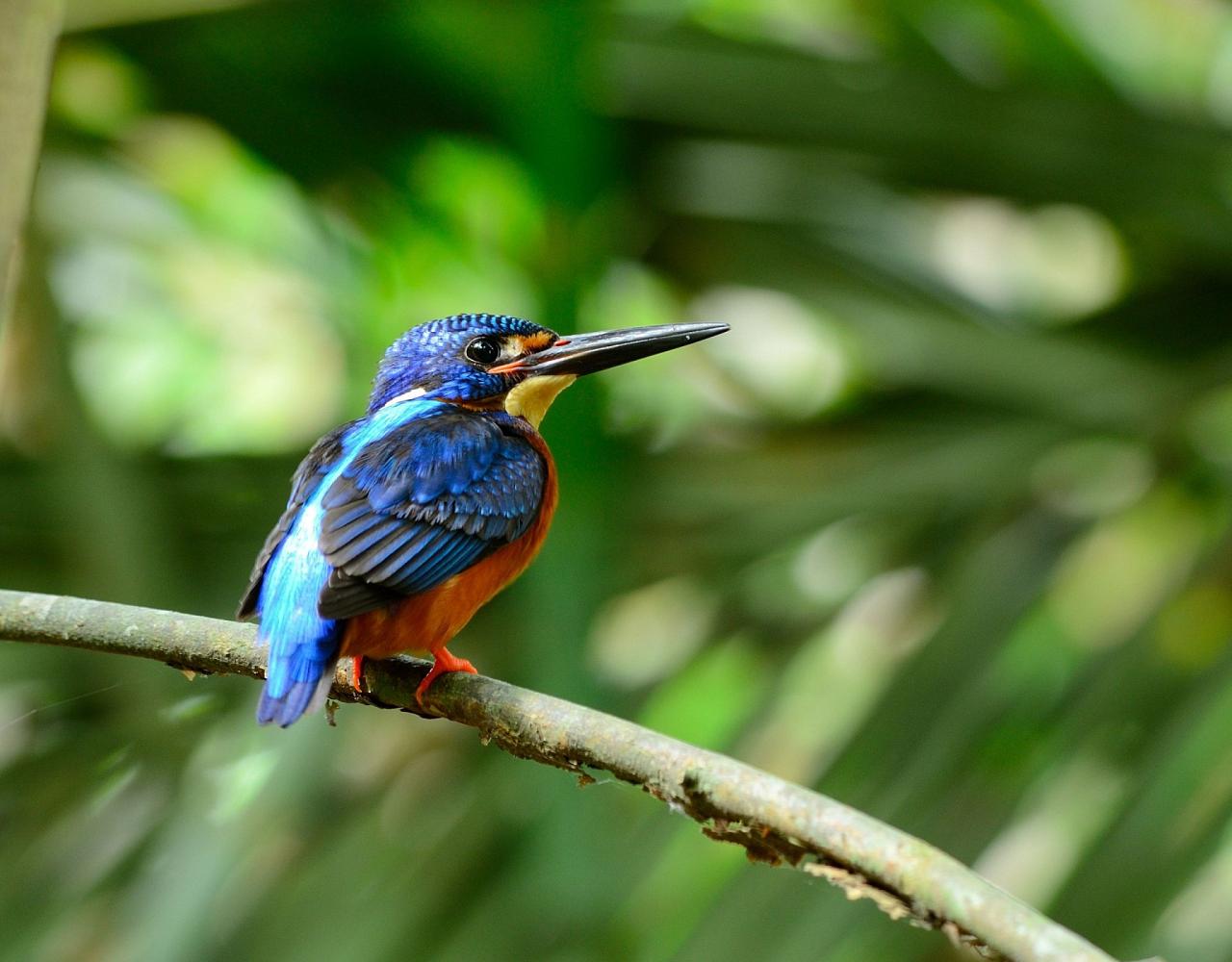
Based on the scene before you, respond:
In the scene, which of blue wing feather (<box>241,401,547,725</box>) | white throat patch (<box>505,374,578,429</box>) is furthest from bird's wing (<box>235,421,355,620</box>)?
white throat patch (<box>505,374,578,429</box>)

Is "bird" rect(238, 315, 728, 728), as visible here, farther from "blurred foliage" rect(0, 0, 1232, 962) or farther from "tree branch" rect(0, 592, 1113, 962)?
"blurred foliage" rect(0, 0, 1232, 962)

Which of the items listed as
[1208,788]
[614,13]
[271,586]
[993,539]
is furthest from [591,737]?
[614,13]

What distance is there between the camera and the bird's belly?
7.32 ft

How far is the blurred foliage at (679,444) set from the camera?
2873mm

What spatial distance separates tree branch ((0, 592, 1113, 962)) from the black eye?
100 cm

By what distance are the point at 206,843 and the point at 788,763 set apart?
1.23m

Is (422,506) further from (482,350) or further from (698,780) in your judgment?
(698,780)

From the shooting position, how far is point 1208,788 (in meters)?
2.60

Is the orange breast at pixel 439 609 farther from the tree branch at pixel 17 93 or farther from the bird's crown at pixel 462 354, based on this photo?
the tree branch at pixel 17 93

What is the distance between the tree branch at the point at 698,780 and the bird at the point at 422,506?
100 mm

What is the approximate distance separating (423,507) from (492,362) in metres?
0.72

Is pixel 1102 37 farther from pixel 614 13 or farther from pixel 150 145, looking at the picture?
pixel 150 145

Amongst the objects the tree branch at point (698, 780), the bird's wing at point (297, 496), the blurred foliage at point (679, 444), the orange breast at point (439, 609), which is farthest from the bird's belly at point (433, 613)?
the blurred foliage at point (679, 444)

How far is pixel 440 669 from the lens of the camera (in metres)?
2.16
